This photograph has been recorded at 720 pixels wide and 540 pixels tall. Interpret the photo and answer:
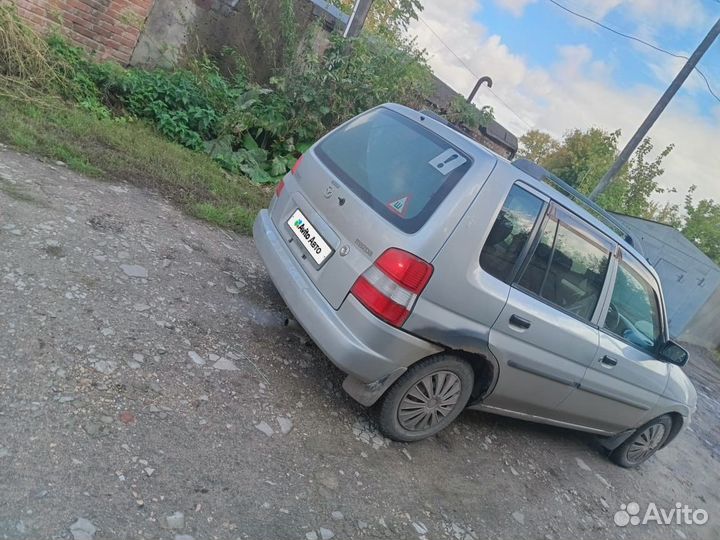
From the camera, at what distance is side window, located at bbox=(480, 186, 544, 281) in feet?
9.37

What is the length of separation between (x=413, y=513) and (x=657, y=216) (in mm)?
40922

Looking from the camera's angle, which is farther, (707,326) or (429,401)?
(707,326)

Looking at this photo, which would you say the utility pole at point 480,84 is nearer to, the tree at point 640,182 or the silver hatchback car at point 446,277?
the tree at point 640,182

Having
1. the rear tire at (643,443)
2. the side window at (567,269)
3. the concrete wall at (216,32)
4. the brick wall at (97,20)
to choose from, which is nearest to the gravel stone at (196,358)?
the side window at (567,269)

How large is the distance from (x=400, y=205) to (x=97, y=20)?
568 cm

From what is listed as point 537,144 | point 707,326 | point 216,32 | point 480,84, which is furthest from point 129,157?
point 537,144

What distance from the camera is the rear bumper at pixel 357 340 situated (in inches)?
106

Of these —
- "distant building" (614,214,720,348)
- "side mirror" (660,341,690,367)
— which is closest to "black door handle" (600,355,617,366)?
"side mirror" (660,341,690,367)

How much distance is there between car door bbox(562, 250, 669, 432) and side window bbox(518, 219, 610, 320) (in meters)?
0.17

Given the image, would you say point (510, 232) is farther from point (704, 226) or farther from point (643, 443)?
point (704, 226)

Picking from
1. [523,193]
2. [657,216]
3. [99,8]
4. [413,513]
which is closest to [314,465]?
[413,513]

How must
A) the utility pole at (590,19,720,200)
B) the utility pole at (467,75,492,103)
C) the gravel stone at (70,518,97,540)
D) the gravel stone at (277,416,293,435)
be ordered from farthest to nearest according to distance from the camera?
the utility pole at (467,75,492,103) < the utility pole at (590,19,720,200) < the gravel stone at (277,416,293,435) < the gravel stone at (70,518,97,540)

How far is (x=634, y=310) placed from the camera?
3.77m

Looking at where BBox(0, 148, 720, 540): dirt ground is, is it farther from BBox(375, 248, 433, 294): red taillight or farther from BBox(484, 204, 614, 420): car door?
BBox(375, 248, 433, 294): red taillight
